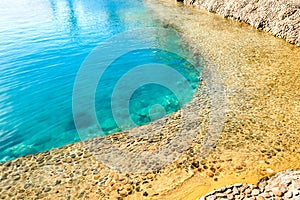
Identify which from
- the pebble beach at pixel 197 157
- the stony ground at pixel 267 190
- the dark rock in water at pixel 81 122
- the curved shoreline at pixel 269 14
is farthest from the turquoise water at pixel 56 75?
the curved shoreline at pixel 269 14

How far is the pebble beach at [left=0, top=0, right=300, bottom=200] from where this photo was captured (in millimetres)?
11418

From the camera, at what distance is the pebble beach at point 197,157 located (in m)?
11.4

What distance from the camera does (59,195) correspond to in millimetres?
11297

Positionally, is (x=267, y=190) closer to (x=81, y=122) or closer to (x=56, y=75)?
(x=81, y=122)

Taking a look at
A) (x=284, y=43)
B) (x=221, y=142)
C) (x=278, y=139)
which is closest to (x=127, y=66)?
(x=221, y=142)

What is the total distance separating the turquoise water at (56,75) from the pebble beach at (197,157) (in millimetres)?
2088

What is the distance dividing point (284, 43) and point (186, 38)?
1146 cm

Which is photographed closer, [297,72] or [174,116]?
[174,116]

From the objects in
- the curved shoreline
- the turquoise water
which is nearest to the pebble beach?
the turquoise water

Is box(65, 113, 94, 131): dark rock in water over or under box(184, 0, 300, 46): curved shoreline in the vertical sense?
under

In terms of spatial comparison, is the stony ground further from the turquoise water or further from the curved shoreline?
the curved shoreline

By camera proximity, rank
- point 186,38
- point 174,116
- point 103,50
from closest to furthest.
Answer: point 174,116 < point 103,50 < point 186,38

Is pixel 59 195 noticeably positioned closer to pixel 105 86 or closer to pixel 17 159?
pixel 17 159

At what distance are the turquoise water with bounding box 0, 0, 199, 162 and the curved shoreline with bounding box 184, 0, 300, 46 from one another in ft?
40.6
